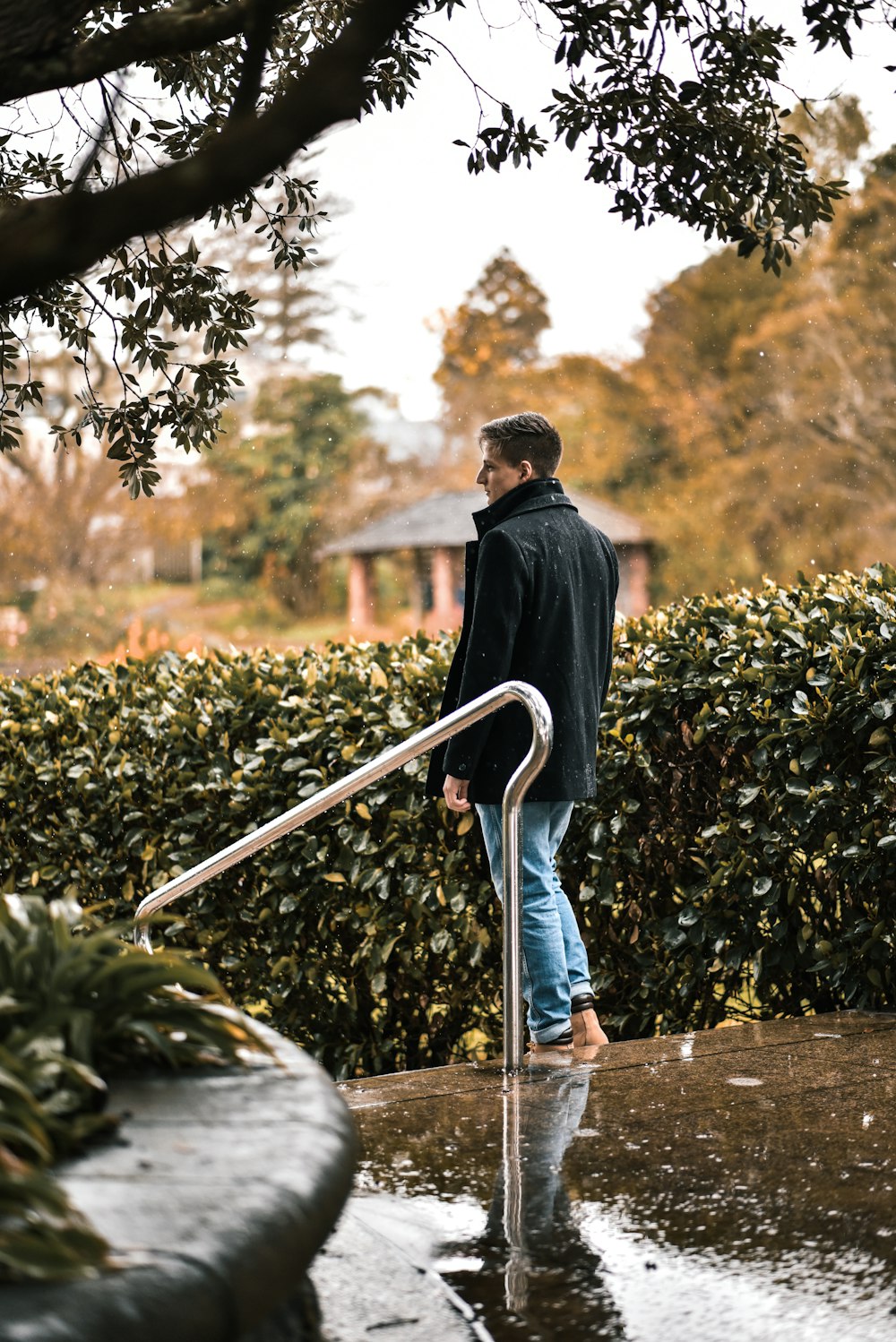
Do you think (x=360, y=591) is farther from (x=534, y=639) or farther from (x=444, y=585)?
(x=534, y=639)

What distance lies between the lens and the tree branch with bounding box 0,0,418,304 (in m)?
1.70

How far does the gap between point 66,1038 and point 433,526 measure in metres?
43.6

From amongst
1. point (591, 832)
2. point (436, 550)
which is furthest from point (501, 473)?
point (436, 550)

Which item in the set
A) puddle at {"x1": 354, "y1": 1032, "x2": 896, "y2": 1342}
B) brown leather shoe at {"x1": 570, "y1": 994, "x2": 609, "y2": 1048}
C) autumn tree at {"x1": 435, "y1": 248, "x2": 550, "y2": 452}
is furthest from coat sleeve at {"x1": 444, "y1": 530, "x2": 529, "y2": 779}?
autumn tree at {"x1": 435, "y1": 248, "x2": 550, "y2": 452}

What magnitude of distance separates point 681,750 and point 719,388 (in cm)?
3951

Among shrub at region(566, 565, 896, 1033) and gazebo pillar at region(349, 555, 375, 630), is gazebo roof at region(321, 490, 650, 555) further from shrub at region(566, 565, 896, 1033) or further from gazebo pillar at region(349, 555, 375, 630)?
shrub at region(566, 565, 896, 1033)

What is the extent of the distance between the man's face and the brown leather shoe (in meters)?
1.58

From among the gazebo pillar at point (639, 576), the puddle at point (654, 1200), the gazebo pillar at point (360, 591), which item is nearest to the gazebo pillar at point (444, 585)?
the gazebo pillar at point (360, 591)

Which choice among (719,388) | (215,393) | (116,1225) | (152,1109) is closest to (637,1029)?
(215,393)

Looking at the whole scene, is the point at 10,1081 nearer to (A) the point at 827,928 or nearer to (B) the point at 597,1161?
(B) the point at 597,1161

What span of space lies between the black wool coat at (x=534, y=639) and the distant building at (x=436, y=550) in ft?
128

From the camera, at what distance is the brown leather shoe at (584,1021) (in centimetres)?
445

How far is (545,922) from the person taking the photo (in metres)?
4.25

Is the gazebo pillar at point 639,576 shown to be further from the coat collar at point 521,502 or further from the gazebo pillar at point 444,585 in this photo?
the coat collar at point 521,502
